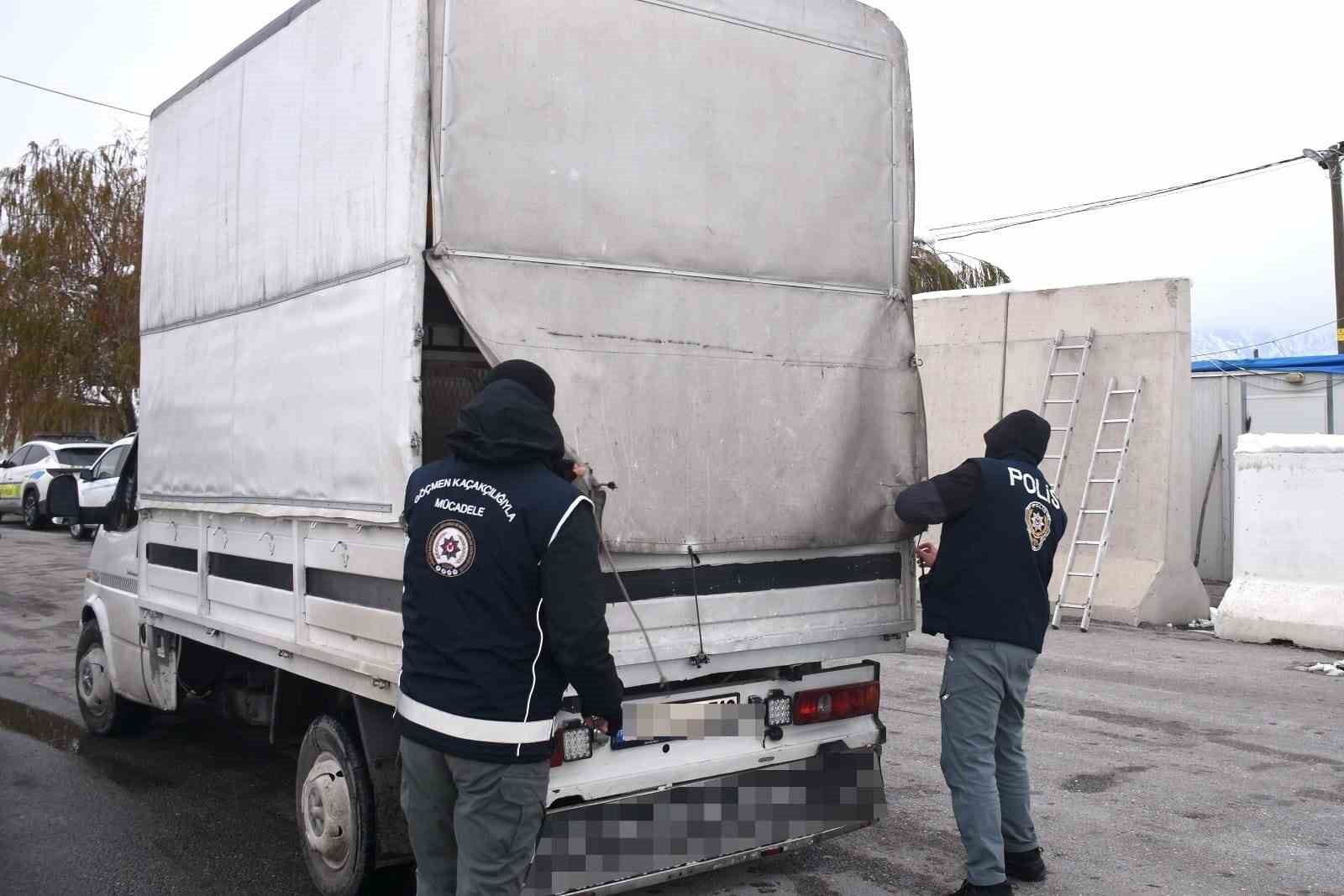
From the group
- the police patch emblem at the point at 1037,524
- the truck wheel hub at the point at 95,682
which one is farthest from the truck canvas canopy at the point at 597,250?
the truck wheel hub at the point at 95,682

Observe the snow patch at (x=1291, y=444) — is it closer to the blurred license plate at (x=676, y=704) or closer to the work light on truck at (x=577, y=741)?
the blurred license plate at (x=676, y=704)

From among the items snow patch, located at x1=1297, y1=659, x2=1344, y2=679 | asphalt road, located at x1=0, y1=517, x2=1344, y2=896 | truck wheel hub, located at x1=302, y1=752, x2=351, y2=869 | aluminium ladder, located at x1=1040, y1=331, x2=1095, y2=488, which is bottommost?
asphalt road, located at x1=0, y1=517, x2=1344, y2=896

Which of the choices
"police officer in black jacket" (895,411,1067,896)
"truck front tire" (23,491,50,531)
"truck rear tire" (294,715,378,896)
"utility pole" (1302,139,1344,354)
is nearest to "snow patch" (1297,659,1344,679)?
"police officer in black jacket" (895,411,1067,896)

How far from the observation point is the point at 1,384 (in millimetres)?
26484

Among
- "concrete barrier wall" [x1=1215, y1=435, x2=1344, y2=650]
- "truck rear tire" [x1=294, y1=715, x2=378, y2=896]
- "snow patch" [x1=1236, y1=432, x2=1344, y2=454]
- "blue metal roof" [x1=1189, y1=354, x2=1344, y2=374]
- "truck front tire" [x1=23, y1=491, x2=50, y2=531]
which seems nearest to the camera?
"truck rear tire" [x1=294, y1=715, x2=378, y2=896]

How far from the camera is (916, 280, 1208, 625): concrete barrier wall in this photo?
1154 cm

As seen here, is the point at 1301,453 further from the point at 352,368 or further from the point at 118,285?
→ the point at 118,285

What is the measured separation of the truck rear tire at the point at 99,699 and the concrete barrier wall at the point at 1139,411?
8.40 metres

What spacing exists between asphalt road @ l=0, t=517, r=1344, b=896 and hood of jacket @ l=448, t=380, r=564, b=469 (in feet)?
7.15

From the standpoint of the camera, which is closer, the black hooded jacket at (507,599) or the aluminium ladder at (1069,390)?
the black hooded jacket at (507,599)

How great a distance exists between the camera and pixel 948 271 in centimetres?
2508

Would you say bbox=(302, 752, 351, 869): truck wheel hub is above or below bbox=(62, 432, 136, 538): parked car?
below

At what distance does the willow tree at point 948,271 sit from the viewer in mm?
24672

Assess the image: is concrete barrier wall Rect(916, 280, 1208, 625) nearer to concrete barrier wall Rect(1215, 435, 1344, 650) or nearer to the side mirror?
concrete barrier wall Rect(1215, 435, 1344, 650)
